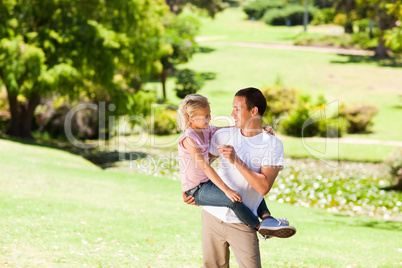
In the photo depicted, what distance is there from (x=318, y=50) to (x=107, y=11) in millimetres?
30169

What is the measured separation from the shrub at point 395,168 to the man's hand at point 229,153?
11.6 meters

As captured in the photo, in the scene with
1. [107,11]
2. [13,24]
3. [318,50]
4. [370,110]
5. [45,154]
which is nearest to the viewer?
[45,154]

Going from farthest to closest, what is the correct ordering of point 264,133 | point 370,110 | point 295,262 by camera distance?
point 370,110 < point 295,262 < point 264,133

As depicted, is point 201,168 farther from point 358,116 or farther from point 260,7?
point 260,7

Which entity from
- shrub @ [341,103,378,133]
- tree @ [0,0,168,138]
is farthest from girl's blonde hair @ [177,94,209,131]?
shrub @ [341,103,378,133]

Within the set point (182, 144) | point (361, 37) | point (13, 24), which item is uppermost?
point (361, 37)

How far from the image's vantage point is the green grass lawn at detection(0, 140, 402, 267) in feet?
20.1

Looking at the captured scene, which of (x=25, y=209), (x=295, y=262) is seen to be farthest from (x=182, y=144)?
(x=25, y=209)

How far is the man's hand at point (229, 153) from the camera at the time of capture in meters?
3.05

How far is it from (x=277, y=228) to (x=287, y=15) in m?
62.0

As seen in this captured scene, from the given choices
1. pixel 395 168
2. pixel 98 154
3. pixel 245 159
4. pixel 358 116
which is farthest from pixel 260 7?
pixel 245 159

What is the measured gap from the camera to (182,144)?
3357 mm

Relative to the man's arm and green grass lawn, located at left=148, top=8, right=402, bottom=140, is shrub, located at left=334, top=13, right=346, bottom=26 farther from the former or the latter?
the man's arm

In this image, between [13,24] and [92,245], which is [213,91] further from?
[92,245]
